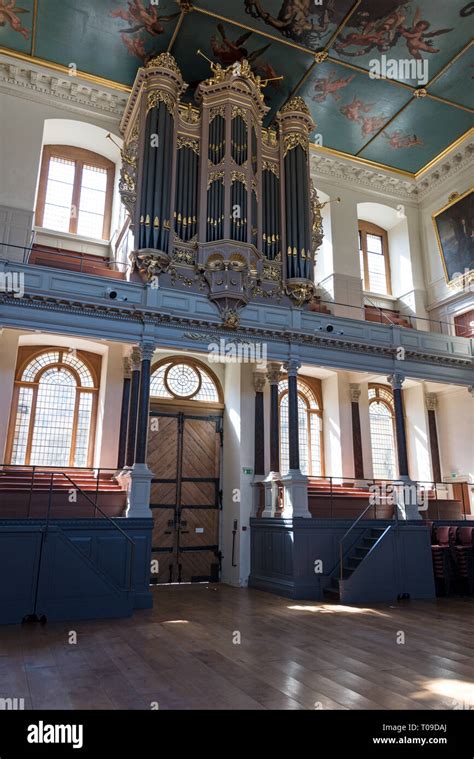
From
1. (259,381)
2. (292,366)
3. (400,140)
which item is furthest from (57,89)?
(400,140)

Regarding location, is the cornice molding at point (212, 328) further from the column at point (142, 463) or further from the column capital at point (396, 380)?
the column at point (142, 463)

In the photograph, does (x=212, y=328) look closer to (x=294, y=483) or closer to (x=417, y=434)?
(x=294, y=483)

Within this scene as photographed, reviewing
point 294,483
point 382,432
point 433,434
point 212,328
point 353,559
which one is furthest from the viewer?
point 382,432

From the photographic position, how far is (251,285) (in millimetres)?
11523

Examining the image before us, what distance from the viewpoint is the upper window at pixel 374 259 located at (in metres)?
16.5

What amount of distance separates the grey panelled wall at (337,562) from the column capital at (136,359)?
13.9 feet

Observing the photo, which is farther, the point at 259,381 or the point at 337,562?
the point at 259,381

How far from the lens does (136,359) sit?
451 inches

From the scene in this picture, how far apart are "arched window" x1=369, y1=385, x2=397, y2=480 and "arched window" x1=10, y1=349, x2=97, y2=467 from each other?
7640 mm

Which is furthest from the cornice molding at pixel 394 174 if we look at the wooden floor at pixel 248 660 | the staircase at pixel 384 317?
the wooden floor at pixel 248 660

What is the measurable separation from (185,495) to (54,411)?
3.52 meters
